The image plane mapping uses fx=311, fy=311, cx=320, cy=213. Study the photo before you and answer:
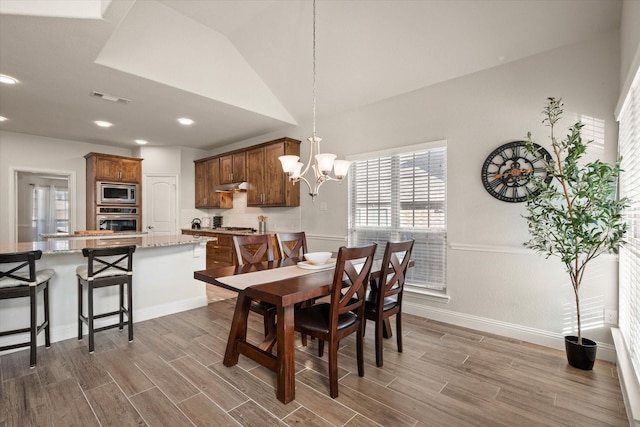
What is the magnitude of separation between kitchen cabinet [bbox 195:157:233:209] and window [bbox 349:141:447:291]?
3.07 meters

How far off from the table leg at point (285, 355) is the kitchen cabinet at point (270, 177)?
10.0 ft

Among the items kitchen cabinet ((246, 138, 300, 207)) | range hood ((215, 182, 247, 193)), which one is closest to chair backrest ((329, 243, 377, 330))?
kitchen cabinet ((246, 138, 300, 207))

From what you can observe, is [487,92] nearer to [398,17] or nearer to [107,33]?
[398,17]

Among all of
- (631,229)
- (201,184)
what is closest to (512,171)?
(631,229)

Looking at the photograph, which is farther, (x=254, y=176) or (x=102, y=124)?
(x=254, y=176)

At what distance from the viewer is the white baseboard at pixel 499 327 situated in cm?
260

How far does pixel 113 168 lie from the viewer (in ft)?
19.6

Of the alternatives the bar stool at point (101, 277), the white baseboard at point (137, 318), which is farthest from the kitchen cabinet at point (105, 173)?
the bar stool at point (101, 277)

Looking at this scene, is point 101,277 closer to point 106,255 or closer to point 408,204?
point 106,255

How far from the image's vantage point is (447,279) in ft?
11.5

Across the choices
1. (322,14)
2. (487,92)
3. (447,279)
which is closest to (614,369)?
Answer: (447,279)

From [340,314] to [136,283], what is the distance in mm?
2567

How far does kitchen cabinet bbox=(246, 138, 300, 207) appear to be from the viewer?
16.0 ft

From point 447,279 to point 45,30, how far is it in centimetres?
430
